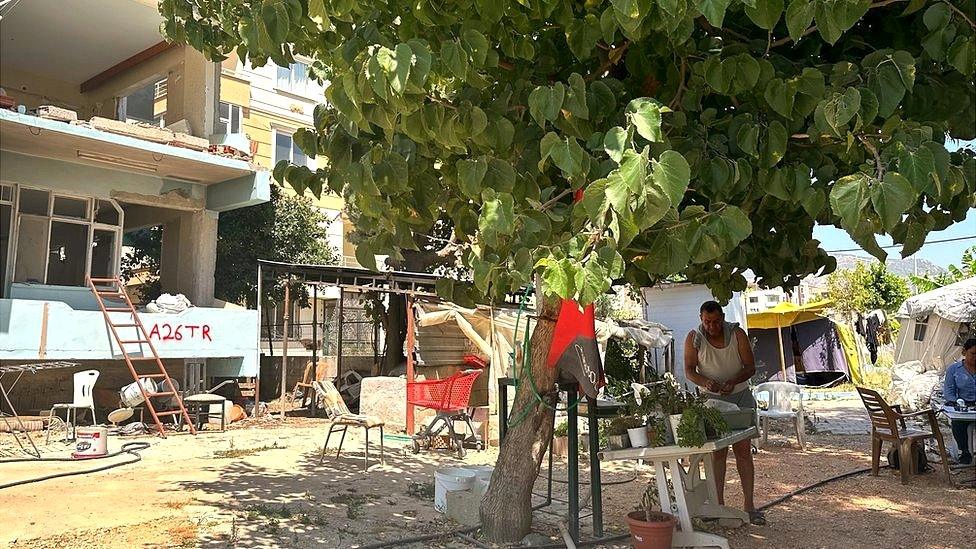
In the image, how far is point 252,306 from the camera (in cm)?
2042

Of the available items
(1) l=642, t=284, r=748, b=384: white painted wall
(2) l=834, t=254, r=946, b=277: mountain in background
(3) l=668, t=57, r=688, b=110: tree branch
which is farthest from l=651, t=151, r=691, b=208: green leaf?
(2) l=834, t=254, r=946, b=277: mountain in background

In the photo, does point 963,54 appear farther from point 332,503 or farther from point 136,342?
point 136,342

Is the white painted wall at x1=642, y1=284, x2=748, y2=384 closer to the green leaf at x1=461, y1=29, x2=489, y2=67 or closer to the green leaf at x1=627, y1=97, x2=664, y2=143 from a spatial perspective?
the green leaf at x1=461, y1=29, x2=489, y2=67

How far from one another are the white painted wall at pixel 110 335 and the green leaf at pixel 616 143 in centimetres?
1231

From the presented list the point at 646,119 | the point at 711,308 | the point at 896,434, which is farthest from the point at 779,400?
the point at 646,119

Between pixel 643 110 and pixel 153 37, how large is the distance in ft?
52.5

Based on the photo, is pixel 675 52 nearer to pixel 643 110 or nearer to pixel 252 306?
pixel 643 110

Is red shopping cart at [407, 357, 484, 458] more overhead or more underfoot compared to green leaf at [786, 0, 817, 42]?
more underfoot

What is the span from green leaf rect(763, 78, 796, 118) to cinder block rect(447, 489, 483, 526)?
404 centimetres

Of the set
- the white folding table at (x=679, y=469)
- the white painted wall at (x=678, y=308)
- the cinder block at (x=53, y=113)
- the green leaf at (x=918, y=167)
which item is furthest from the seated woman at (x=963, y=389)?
the cinder block at (x=53, y=113)

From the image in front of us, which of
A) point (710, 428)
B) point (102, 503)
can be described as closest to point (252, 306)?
point (102, 503)

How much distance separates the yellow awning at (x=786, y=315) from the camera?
21406 millimetres

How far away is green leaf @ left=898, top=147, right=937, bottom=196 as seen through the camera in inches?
109

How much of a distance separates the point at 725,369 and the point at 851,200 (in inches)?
160
